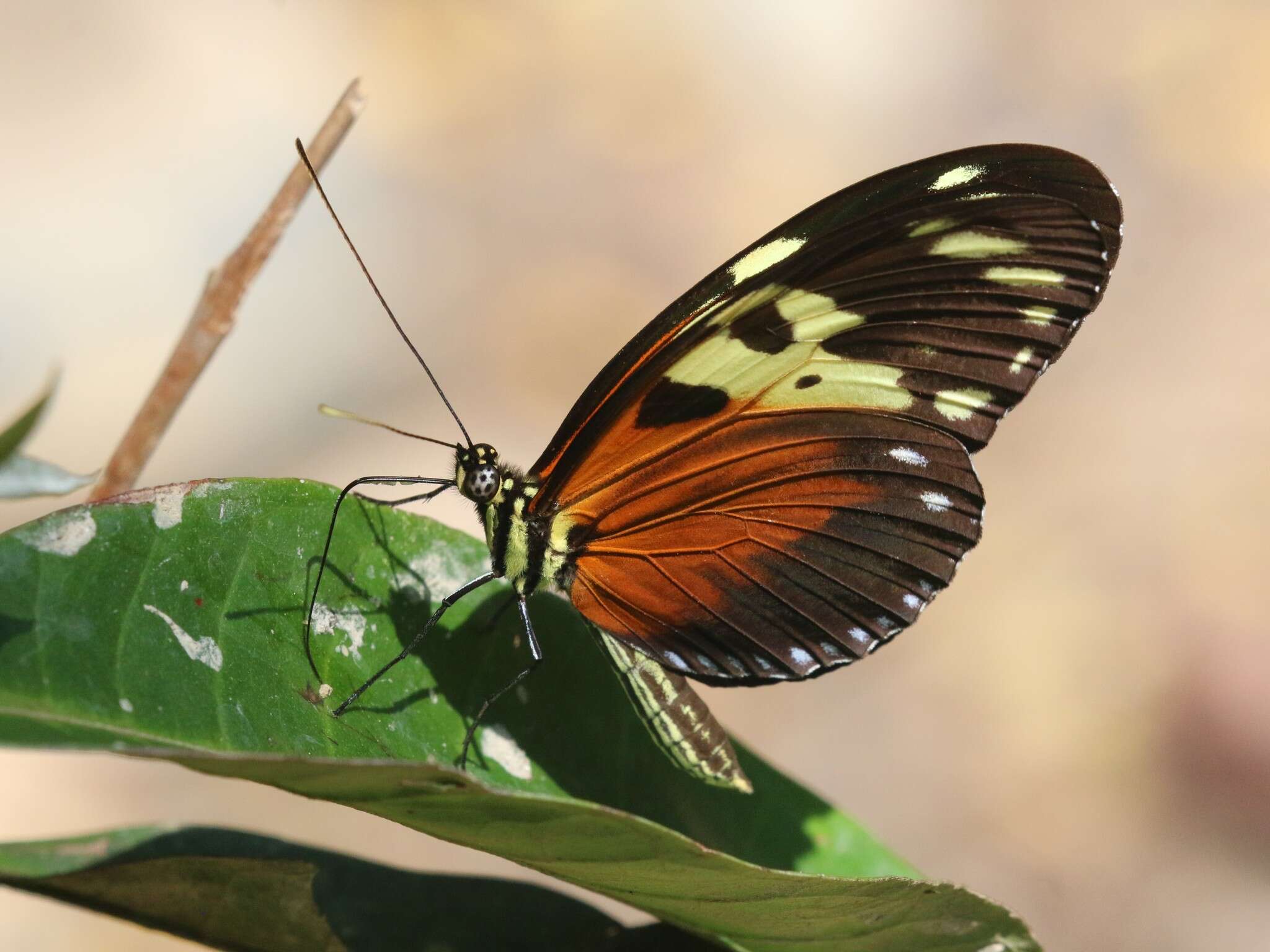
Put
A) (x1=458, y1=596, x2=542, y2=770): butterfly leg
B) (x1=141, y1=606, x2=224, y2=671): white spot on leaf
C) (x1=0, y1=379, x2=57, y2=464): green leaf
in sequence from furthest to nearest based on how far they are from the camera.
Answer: (x1=458, y1=596, x2=542, y2=770): butterfly leg < (x1=141, y1=606, x2=224, y2=671): white spot on leaf < (x1=0, y1=379, x2=57, y2=464): green leaf

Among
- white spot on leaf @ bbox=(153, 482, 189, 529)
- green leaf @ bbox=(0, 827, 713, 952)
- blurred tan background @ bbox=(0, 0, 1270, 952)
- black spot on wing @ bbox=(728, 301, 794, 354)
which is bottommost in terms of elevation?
green leaf @ bbox=(0, 827, 713, 952)

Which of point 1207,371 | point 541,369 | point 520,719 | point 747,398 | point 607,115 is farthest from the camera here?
point 607,115

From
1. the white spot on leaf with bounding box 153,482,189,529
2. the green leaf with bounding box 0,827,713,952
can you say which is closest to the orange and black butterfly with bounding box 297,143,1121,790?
the green leaf with bounding box 0,827,713,952

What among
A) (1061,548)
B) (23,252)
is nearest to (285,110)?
(23,252)

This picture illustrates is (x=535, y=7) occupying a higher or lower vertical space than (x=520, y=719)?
higher

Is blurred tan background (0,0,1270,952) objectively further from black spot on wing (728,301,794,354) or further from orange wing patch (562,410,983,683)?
black spot on wing (728,301,794,354)

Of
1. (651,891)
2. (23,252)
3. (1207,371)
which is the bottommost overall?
(651,891)

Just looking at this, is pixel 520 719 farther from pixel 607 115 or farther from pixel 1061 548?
pixel 607 115

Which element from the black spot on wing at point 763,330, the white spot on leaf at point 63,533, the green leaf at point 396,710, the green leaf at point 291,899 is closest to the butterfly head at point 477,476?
the green leaf at point 396,710

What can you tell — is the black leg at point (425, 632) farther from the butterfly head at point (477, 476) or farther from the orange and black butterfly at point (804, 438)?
the butterfly head at point (477, 476)
